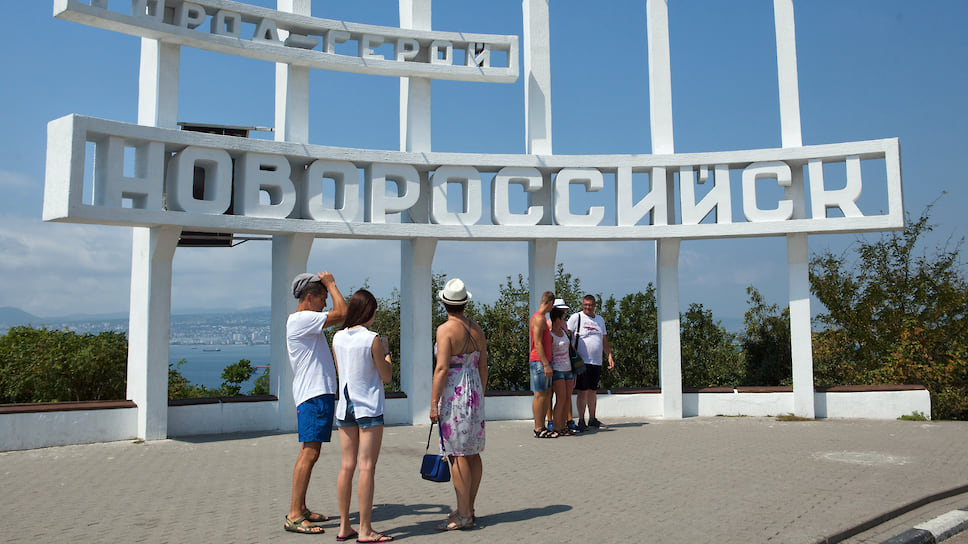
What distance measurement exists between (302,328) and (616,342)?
9849 millimetres

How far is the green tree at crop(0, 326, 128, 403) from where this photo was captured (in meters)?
11.3

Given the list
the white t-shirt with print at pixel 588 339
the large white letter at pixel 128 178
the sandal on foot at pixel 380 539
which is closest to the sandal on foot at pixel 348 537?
the sandal on foot at pixel 380 539

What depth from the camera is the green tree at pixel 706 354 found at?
45.4ft

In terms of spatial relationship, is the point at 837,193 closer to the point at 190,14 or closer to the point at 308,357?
the point at 308,357

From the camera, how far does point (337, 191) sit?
35.4 ft

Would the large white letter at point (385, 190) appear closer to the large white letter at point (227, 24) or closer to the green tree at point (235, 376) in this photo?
the large white letter at point (227, 24)

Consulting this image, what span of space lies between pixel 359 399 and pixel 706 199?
26.8 ft

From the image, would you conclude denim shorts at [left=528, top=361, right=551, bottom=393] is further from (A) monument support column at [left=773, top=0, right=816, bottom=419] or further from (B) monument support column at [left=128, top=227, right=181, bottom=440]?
(B) monument support column at [left=128, top=227, right=181, bottom=440]

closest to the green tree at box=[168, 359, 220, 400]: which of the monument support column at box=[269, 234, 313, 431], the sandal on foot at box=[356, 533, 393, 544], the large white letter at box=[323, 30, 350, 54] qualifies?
the monument support column at box=[269, 234, 313, 431]

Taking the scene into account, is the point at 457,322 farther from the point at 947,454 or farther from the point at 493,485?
the point at 947,454

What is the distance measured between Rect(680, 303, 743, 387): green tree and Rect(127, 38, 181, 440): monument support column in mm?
9187

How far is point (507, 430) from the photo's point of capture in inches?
407

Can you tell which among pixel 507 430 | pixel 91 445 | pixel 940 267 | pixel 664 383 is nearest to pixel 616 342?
pixel 664 383

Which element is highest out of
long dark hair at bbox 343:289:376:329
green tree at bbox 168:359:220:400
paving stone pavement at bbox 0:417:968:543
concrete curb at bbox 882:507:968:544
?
long dark hair at bbox 343:289:376:329
